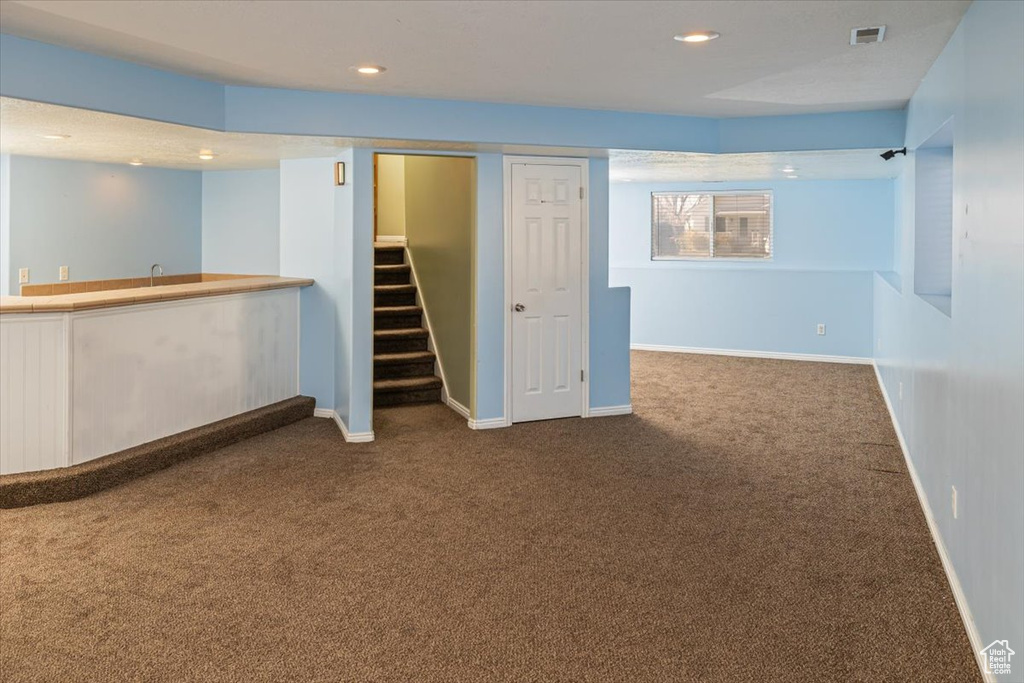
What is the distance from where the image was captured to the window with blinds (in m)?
9.59

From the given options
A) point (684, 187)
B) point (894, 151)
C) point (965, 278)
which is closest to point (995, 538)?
point (965, 278)

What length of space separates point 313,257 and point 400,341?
1.42 meters

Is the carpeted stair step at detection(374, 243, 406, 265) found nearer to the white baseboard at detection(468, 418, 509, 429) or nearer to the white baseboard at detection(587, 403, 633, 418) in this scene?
the white baseboard at detection(468, 418, 509, 429)

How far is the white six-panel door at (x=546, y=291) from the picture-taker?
6094mm

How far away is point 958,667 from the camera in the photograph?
255 centimetres

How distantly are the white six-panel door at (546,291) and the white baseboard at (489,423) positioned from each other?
117 mm

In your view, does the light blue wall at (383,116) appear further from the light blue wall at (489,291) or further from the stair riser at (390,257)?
the stair riser at (390,257)

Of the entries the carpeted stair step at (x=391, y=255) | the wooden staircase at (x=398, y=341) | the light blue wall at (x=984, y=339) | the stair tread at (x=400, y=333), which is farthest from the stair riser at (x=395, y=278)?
the light blue wall at (x=984, y=339)

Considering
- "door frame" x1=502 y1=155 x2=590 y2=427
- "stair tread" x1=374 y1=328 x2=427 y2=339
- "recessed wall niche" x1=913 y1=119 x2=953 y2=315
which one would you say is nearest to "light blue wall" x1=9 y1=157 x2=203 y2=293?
"stair tread" x1=374 y1=328 x2=427 y2=339

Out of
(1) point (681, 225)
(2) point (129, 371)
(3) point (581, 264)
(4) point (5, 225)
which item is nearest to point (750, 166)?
(3) point (581, 264)

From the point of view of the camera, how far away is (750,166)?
707 centimetres

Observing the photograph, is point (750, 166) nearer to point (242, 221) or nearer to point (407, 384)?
point (407, 384)

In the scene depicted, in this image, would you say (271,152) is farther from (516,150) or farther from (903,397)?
(903,397)

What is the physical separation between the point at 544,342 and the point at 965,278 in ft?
11.6
